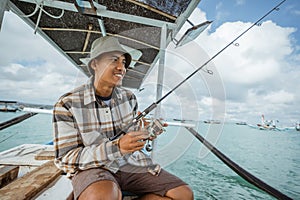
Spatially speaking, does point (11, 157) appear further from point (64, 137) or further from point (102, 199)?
point (102, 199)

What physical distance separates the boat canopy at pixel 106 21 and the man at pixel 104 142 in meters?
0.73

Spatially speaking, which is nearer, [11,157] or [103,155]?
[103,155]

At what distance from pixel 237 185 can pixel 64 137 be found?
3.67m

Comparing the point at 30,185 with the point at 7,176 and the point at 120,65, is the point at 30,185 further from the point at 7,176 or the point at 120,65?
the point at 120,65

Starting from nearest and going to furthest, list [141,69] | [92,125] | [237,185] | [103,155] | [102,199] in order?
[102,199] < [103,155] < [92,125] < [237,185] < [141,69]

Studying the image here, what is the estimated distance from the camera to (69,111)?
85cm

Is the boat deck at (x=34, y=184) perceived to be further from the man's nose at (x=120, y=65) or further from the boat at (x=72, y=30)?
the man's nose at (x=120, y=65)

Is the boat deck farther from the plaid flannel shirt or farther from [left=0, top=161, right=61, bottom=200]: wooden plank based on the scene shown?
the plaid flannel shirt

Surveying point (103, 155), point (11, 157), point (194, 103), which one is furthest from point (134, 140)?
point (11, 157)

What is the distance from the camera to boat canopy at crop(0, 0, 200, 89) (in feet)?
5.04

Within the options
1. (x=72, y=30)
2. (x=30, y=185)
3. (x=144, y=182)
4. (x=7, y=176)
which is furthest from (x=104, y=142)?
(x=72, y=30)

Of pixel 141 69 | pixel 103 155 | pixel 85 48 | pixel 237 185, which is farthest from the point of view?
pixel 141 69

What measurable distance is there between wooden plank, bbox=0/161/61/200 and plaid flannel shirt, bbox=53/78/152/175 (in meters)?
0.18

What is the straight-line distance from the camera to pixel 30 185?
34.7 inches
